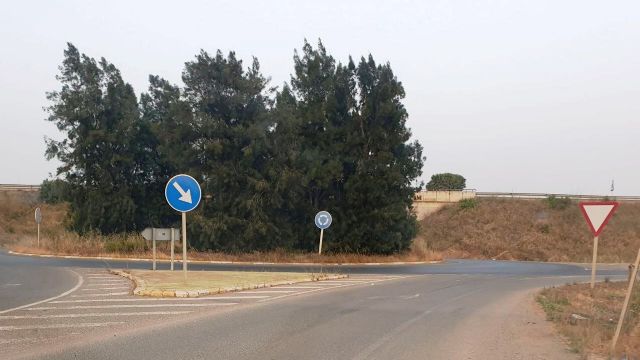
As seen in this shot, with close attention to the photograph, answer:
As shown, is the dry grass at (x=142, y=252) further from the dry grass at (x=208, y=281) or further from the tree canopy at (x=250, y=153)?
the dry grass at (x=208, y=281)

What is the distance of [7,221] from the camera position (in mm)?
67000

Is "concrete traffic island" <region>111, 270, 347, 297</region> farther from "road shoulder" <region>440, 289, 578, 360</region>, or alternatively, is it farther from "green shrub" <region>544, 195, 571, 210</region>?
"green shrub" <region>544, 195, 571, 210</region>

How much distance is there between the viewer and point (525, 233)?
199 ft

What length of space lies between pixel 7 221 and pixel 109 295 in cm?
6041

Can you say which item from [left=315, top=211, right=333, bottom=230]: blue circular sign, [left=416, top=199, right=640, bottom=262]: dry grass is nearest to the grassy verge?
[left=315, top=211, right=333, bottom=230]: blue circular sign

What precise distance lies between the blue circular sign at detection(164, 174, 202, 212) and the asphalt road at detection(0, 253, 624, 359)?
268cm

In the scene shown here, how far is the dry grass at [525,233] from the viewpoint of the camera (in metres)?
55.2

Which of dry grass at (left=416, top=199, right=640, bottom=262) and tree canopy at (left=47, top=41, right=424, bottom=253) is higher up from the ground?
tree canopy at (left=47, top=41, right=424, bottom=253)

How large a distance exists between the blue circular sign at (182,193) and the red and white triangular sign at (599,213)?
34.4 feet

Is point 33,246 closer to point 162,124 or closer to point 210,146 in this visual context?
point 162,124

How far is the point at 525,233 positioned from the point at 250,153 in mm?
37881

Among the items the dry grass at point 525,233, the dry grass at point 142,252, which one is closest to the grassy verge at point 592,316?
the dry grass at point 142,252

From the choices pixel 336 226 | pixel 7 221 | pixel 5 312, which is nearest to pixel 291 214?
pixel 336 226

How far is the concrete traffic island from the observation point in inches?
577
